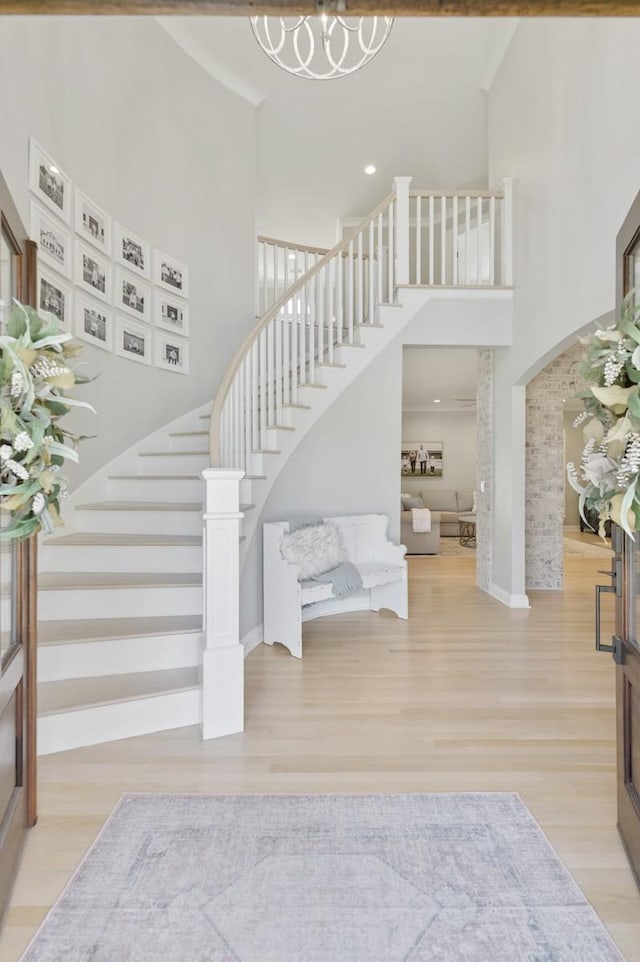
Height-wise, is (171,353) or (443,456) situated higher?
(171,353)

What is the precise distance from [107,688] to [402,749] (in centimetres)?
145

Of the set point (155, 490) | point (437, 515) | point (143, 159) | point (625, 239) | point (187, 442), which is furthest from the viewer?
point (437, 515)

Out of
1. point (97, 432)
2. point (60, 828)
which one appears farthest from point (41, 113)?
point (60, 828)

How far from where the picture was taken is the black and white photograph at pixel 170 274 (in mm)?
4781

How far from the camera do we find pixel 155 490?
13.5ft

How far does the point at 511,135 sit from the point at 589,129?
5.89 feet

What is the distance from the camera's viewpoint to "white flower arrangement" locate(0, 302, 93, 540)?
52.2 inches

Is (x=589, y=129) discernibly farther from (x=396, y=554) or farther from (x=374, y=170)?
(x=374, y=170)

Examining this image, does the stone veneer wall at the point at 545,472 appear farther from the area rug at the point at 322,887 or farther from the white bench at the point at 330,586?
the area rug at the point at 322,887

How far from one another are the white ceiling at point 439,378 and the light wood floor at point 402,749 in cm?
379

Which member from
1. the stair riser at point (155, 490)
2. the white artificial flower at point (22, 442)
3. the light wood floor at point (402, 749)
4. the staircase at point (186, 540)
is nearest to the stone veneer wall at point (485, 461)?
the staircase at point (186, 540)

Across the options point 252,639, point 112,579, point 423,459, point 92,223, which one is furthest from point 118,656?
point 423,459

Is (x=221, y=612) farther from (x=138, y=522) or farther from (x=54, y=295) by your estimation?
(x=54, y=295)

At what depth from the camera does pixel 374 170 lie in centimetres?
734
